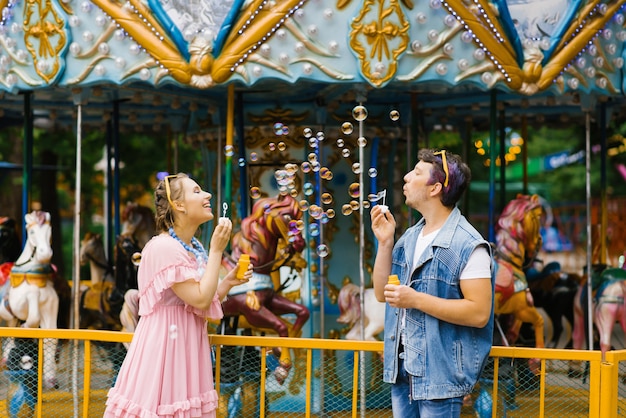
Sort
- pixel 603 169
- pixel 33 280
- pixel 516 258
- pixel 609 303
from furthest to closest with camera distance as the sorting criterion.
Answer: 1. pixel 603 169
2. pixel 609 303
3. pixel 516 258
4. pixel 33 280

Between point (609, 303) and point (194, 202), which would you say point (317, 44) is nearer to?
point (194, 202)

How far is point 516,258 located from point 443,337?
468 centimetres

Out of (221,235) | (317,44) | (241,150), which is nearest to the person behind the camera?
(221,235)

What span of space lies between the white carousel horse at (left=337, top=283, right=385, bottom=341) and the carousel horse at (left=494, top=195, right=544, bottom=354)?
1.25 meters

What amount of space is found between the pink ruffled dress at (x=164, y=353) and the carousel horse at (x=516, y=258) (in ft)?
14.6

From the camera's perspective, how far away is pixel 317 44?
7.16m

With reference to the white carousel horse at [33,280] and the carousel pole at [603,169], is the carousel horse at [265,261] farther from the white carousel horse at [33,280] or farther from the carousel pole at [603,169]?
the carousel pole at [603,169]

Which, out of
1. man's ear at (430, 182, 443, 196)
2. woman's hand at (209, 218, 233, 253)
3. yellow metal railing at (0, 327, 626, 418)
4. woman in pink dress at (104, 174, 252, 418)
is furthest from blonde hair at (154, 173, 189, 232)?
man's ear at (430, 182, 443, 196)

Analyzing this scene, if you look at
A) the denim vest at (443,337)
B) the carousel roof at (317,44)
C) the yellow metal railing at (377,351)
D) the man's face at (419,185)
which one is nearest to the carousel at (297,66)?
the carousel roof at (317,44)

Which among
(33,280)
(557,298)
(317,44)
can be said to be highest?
(317,44)

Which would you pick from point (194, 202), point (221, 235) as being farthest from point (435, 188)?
point (194, 202)

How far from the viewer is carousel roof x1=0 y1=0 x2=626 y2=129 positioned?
23.5 ft

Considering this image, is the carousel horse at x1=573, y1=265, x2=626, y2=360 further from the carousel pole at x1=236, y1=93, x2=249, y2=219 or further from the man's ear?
the man's ear

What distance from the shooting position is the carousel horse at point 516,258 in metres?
8.48
